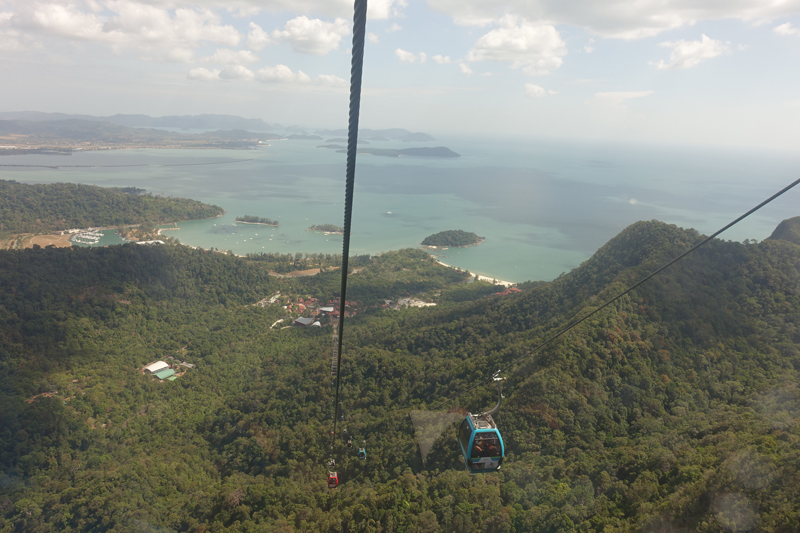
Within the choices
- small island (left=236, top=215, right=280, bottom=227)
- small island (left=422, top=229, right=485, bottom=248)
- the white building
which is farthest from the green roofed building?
small island (left=236, top=215, right=280, bottom=227)

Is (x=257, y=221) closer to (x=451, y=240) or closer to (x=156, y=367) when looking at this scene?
(x=451, y=240)

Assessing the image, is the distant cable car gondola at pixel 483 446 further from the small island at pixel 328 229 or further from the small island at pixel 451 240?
the small island at pixel 328 229

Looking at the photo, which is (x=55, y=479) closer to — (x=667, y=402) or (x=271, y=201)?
(x=667, y=402)

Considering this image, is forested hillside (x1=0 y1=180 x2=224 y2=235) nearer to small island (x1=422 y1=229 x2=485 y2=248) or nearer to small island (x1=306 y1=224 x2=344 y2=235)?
small island (x1=306 y1=224 x2=344 y2=235)

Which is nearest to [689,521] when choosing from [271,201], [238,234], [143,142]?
[238,234]

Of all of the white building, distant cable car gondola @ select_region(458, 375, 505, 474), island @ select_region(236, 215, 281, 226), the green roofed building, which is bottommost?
the green roofed building

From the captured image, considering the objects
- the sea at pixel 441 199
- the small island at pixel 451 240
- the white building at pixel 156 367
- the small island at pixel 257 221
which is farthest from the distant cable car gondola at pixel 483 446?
the small island at pixel 257 221

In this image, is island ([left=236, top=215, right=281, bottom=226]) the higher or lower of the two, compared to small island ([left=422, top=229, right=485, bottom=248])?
higher
